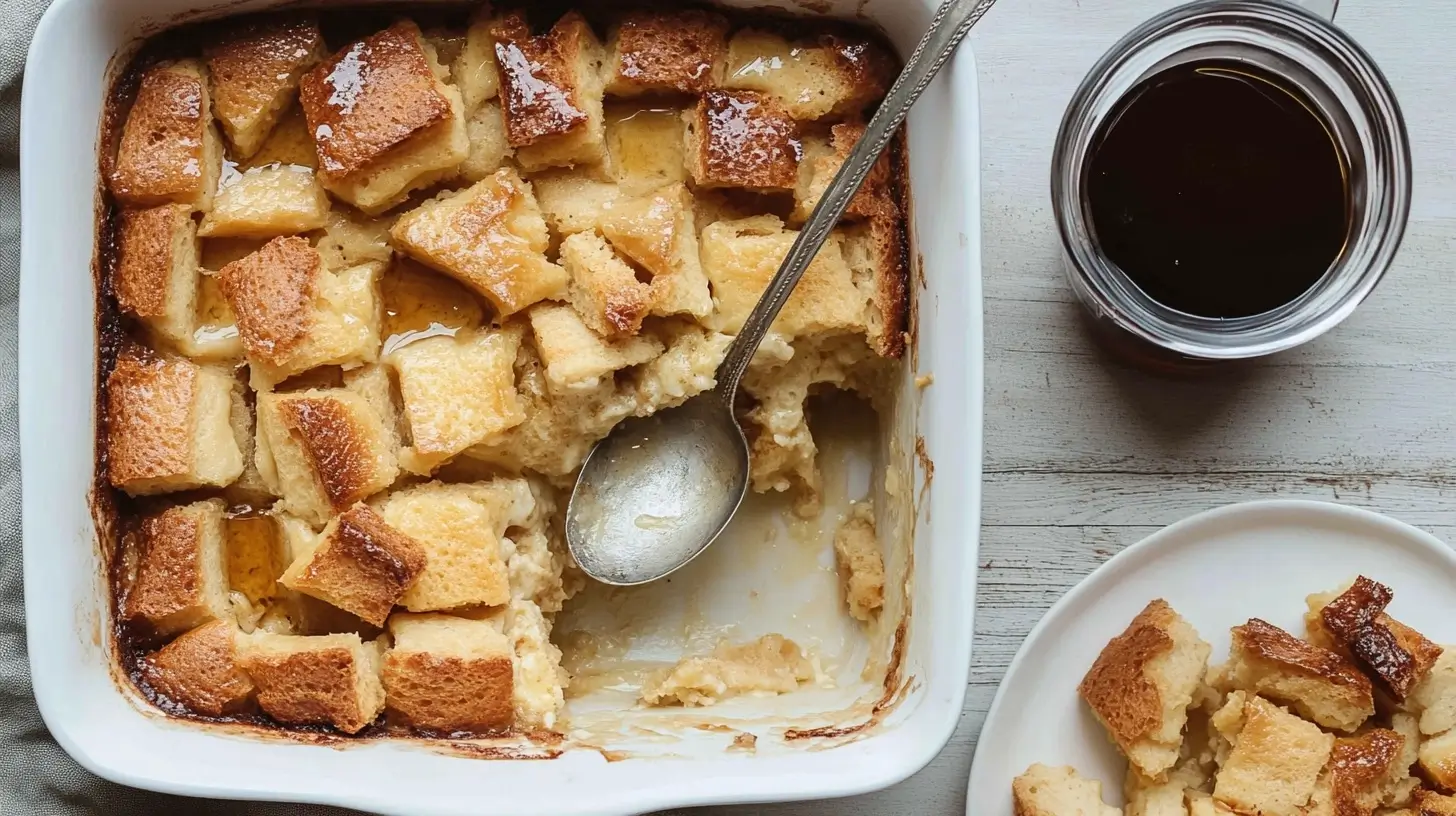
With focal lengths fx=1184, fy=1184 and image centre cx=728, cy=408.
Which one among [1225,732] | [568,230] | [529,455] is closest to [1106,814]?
[1225,732]

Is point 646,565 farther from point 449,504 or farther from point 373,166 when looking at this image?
point 373,166

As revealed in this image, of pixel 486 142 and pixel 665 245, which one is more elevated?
pixel 486 142

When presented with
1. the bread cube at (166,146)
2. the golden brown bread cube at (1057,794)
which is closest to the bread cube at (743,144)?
the bread cube at (166,146)

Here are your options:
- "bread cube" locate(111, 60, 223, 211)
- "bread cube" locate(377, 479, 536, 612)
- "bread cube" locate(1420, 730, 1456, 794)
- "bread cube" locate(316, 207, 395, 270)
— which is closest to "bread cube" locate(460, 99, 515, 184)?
"bread cube" locate(316, 207, 395, 270)

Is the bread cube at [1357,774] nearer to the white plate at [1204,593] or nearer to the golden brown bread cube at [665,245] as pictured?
the white plate at [1204,593]

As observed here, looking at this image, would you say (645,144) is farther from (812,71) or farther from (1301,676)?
(1301,676)

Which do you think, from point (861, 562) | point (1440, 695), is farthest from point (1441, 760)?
point (861, 562)
